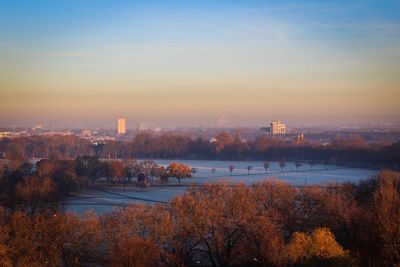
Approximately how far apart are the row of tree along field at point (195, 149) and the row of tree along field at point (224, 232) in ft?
86.8

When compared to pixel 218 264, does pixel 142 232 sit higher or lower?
higher

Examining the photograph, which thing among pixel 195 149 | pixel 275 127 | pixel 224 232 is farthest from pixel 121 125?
pixel 224 232

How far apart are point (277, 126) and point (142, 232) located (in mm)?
86093

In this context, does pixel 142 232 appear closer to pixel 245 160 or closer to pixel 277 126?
pixel 245 160

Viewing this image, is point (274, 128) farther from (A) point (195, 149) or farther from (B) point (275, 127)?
(A) point (195, 149)

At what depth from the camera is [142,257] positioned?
31.1ft

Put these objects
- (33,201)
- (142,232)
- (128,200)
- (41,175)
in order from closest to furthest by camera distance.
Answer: (142,232), (33,201), (128,200), (41,175)

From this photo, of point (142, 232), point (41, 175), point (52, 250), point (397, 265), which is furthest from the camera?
point (41, 175)

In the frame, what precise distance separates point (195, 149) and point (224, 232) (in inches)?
1528

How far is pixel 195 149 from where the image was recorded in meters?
50.6

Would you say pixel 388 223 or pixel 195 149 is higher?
pixel 195 149

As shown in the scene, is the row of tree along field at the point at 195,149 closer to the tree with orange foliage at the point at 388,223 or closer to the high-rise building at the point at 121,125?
the tree with orange foliage at the point at 388,223

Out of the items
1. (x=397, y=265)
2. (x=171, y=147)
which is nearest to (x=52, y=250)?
(x=397, y=265)

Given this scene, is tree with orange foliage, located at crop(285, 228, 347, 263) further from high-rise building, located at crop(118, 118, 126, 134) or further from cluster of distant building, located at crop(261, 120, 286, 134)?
high-rise building, located at crop(118, 118, 126, 134)
